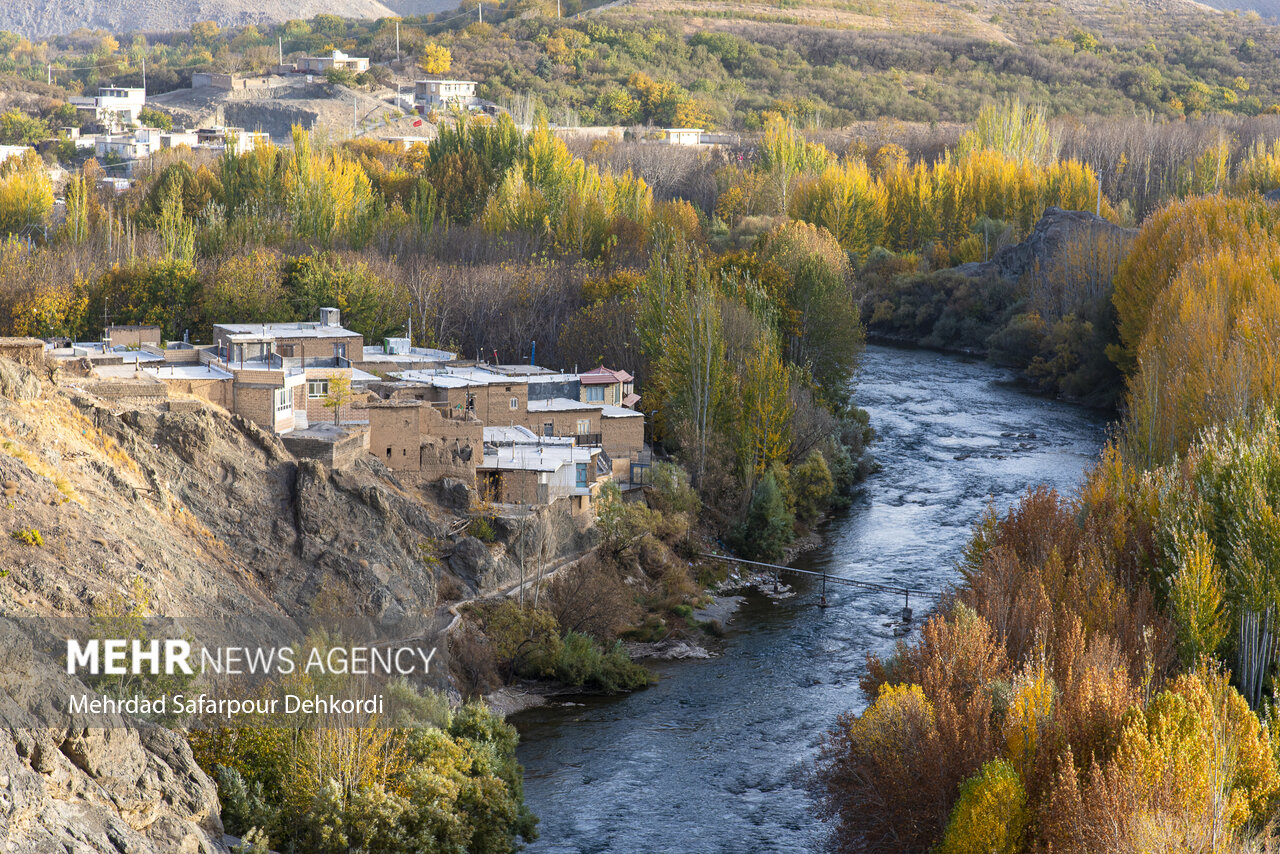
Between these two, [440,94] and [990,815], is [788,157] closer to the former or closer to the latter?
[440,94]

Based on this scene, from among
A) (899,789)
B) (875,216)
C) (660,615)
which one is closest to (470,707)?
(899,789)

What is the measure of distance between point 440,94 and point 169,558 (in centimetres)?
9962

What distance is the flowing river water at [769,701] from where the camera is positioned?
25938 millimetres

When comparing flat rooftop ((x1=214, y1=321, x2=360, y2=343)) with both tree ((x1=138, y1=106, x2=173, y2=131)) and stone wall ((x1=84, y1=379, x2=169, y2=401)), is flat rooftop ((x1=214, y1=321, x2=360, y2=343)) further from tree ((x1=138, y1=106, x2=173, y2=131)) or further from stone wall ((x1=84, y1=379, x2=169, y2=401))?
tree ((x1=138, y1=106, x2=173, y2=131))

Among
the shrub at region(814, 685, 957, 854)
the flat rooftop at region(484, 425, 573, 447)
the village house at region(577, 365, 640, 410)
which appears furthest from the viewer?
the village house at region(577, 365, 640, 410)

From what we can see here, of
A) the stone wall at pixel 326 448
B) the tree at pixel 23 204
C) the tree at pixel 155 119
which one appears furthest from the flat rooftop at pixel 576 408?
the tree at pixel 155 119

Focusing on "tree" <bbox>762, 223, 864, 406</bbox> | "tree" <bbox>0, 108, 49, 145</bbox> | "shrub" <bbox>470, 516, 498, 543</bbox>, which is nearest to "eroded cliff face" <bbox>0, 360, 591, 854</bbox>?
"shrub" <bbox>470, 516, 498, 543</bbox>

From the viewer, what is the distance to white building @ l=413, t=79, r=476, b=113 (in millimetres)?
121688

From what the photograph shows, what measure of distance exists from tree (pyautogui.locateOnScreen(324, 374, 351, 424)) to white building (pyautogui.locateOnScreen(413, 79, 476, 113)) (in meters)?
84.9

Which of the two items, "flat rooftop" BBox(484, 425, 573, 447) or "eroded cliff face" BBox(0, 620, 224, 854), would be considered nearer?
"eroded cliff face" BBox(0, 620, 224, 854)

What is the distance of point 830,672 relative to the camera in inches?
1297

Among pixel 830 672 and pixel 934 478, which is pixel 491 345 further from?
pixel 830 672

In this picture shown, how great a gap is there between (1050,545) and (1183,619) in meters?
4.04

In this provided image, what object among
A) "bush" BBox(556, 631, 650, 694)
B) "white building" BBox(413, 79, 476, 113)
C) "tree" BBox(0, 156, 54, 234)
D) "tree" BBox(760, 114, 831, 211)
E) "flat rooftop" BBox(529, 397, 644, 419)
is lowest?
"bush" BBox(556, 631, 650, 694)
